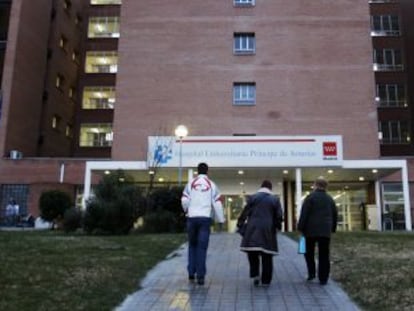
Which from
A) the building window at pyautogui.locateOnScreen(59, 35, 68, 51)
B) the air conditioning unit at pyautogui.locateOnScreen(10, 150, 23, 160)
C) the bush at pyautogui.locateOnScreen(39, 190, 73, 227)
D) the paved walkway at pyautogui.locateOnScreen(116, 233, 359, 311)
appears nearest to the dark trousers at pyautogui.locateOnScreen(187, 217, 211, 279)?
the paved walkway at pyautogui.locateOnScreen(116, 233, 359, 311)

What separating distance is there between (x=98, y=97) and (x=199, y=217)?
4642 cm

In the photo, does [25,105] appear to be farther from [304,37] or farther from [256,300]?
[256,300]

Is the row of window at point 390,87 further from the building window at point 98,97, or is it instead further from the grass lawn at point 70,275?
the grass lawn at point 70,275

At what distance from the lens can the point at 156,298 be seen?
311 inches

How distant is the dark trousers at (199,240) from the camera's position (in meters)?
8.74

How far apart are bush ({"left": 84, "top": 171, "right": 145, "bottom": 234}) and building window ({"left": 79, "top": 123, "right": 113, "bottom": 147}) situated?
30398 mm

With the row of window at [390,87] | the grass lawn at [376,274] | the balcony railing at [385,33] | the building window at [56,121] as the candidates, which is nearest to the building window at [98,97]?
the building window at [56,121]

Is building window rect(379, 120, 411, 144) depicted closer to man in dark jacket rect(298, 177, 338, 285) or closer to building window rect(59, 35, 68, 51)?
building window rect(59, 35, 68, 51)

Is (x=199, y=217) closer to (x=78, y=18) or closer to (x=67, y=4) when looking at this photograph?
(x=67, y=4)

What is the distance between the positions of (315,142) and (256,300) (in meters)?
22.3

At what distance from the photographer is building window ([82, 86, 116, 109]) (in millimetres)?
53062

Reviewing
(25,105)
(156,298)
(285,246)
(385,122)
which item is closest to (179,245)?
(285,246)

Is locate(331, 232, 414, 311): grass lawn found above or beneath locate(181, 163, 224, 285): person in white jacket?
beneath

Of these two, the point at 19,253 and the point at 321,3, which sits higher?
the point at 321,3
